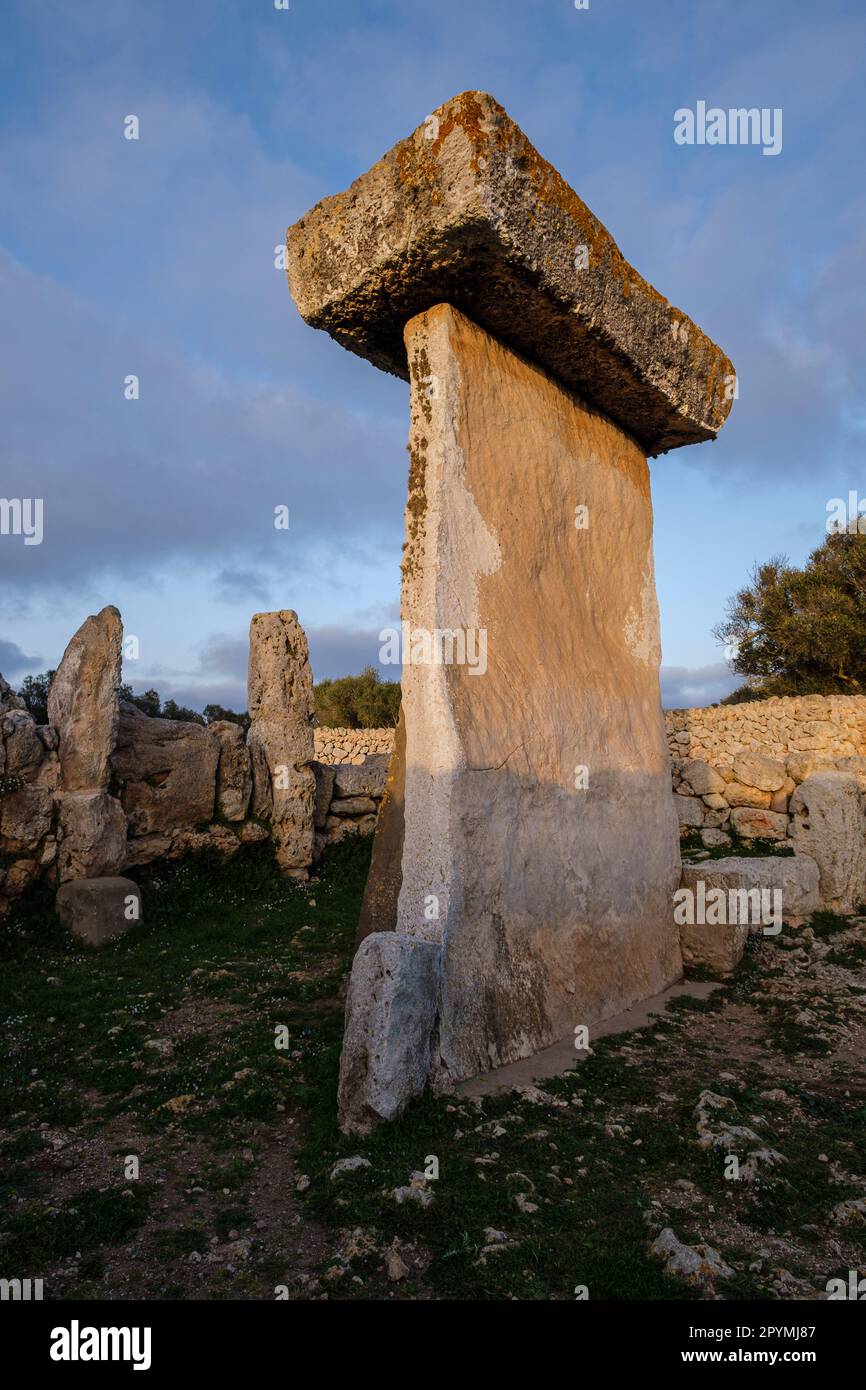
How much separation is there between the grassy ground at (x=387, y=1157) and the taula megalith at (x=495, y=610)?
384 millimetres

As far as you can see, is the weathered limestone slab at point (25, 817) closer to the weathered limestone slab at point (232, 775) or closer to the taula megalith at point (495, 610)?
the weathered limestone slab at point (232, 775)

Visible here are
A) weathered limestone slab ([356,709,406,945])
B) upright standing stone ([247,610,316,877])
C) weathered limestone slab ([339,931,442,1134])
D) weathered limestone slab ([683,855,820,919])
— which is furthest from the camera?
upright standing stone ([247,610,316,877])

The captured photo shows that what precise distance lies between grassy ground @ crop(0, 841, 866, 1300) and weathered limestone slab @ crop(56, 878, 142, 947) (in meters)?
0.82

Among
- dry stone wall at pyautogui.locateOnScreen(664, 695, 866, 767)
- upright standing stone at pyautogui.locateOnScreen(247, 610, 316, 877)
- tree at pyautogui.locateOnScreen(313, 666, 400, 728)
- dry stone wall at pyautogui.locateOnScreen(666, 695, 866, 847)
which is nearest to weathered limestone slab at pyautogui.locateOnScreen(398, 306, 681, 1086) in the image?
dry stone wall at pyautogui.locateOnScreen(666, 695, 866, 847)

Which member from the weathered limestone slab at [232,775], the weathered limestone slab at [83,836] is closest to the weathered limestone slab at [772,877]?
the weathered limestone slab at [232,775]

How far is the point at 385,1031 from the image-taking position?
3359mm

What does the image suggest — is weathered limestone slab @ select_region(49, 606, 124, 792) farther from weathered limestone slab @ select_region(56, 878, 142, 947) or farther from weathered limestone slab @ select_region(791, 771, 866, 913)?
weathered limestone slab @ select_region(791, 771, 866, 913)

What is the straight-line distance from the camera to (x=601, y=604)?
566 cm

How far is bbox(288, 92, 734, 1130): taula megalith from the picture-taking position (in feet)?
12.3

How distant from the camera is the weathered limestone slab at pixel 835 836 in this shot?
721 cm

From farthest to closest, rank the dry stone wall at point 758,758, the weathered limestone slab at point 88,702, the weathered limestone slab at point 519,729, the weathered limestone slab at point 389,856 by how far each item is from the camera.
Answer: the dry stone wall at point 758,758, the weathered limestone slab at point 88,702, the weathered limestone slab at point 389,856, the weathered limestone slab at point 519,729

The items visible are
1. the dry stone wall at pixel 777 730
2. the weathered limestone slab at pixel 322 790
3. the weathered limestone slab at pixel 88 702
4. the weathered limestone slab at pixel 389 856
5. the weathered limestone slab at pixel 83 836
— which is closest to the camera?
the weathered limestone slab at pixel 389 856

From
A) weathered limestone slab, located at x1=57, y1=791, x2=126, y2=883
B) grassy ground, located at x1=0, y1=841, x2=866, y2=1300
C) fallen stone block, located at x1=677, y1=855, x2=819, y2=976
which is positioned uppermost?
weathered limestone slab, located at x1=57, y1=791, x2=126, y2=883

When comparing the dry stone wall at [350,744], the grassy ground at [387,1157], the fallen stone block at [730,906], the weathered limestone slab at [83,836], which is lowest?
the grassy ground at [387,1157]
